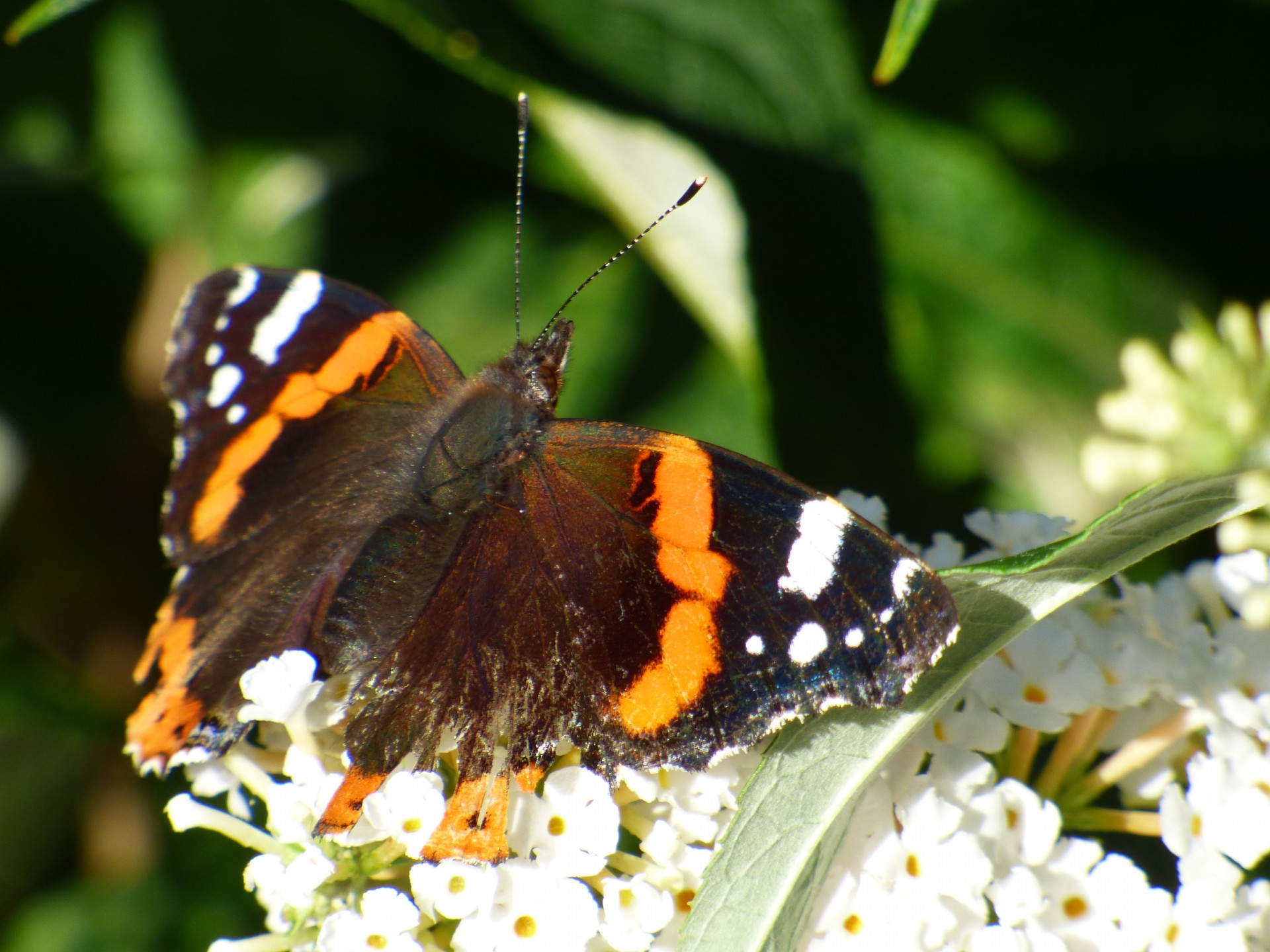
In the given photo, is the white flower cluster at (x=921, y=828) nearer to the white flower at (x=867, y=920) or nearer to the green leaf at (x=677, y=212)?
the white flower at (x=867, y=920)

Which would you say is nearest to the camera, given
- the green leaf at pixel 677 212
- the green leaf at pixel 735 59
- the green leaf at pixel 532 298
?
the green leaf at pixel 735 59

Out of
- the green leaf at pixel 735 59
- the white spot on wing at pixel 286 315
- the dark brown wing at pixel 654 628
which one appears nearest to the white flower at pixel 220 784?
the dark brown wing at pixel 654 628

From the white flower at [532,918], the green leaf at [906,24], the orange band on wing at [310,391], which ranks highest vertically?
the green leaf at [906,24]

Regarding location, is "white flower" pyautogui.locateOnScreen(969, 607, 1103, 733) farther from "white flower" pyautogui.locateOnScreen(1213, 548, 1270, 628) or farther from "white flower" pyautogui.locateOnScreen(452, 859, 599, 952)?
"white flower" pyautogui.locateOnScreen(452, 859, 599, 952)

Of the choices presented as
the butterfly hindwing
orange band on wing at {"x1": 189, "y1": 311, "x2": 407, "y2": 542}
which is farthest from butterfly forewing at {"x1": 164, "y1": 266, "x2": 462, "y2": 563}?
the butterfly hindwing

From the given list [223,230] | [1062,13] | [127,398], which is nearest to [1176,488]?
[1062,13]

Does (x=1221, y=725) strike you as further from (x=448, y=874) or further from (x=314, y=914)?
(x=314, y=914)
